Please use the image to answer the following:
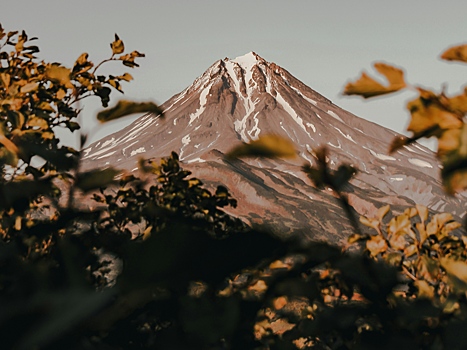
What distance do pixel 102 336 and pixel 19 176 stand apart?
205 centimetres

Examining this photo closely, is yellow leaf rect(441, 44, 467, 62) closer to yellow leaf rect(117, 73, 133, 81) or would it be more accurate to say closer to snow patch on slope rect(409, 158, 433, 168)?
yellow leaf rect(117, 73, 133, 81)

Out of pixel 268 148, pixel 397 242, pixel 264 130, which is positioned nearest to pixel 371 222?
pixel 397 242

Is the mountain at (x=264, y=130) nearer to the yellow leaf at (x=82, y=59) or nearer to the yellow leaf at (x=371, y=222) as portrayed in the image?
the yellow leaf at (x=82, y=59)

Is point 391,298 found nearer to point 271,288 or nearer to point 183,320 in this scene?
point 271,288

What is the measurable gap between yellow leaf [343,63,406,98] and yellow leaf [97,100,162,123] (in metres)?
0.35

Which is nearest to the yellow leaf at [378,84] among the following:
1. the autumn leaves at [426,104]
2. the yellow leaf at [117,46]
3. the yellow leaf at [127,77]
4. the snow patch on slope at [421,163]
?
the autumn leaves at [426,104]

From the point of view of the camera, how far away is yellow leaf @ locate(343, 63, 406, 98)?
902 millimetres

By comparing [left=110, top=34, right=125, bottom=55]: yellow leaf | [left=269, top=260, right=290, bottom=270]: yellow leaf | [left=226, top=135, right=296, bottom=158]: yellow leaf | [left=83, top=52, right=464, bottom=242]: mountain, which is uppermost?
[left=110, top=34, right=125, bottom=55]: yellow leaf

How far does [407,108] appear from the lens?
0.90 m

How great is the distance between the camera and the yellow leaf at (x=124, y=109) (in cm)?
105

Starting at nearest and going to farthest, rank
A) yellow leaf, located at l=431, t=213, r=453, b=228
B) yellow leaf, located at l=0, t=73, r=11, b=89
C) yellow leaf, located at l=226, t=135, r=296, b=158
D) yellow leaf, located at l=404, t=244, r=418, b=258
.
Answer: yellow leaf, located at l=226, t=135, r=296, b=158, yellow leaf, located at l=404, t=244, r=418, b=258, yellow leaf, located at l=431, t=213, r=453, b=228, yellow leaf, located at l=0, t=73, r=11, b=89

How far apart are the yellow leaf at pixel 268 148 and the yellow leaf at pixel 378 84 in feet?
0.63

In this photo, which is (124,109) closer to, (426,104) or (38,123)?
(426,104)

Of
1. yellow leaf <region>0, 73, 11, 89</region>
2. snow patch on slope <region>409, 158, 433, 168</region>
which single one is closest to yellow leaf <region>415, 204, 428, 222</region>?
yellow leaf <region>0, 73, 11, 89</region>
